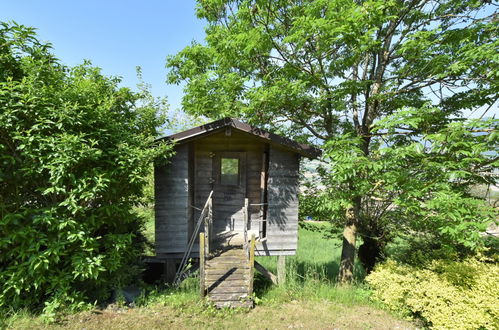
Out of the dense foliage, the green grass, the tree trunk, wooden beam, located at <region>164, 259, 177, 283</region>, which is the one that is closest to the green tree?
the tree trunk

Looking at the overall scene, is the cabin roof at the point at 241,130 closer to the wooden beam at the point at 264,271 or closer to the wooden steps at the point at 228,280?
the wooden steps at the point at 228,280

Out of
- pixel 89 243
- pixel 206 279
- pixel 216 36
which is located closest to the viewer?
pixel 89 243

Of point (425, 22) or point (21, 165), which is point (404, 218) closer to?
point (425, 22)

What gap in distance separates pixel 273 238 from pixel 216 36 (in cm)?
627

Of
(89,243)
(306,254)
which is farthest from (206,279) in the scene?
(306,254)

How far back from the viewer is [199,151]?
8039 millimetres

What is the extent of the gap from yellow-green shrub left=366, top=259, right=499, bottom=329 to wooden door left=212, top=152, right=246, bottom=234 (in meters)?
4.65

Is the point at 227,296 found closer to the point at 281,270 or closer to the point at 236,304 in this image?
the point at 236,304

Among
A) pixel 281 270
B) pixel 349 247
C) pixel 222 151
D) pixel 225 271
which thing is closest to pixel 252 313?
pixel 225 271

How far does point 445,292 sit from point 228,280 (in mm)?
5012

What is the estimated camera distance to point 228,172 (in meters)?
8.21

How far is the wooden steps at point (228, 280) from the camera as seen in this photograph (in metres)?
5.38

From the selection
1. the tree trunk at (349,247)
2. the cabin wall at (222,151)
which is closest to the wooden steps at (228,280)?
the cabin wall at (222,151)

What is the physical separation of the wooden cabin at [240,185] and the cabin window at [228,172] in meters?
0.16
